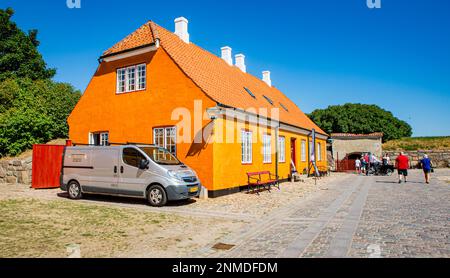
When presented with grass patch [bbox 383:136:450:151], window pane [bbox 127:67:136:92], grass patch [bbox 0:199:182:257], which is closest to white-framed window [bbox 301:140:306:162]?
window pane [bbox 127:67:136:92]

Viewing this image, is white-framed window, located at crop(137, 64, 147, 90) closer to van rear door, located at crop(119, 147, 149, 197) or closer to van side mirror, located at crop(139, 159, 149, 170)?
van rear door, located at crop(119, 147, 149, 197)

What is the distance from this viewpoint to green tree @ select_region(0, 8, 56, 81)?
119ft

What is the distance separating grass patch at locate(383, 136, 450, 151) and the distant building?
740cm

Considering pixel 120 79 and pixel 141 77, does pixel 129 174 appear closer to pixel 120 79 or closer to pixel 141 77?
pixel 141 77

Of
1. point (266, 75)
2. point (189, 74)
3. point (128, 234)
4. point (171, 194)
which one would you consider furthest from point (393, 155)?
point (128, 234)

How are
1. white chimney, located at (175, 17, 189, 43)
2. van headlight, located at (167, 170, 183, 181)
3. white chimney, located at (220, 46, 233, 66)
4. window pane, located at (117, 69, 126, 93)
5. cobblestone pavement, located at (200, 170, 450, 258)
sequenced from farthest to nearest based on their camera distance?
1. white chimney, located at (220, 46, 233, 66)
2. white chimney, located at (175, 17, 189, 43)
3. window pane, located at (117, 69, 126, 93)
4. van headlight, located at (167, 170, 183, 181)
5. cobblestone pavement, located at (200, 170, 450, 258)

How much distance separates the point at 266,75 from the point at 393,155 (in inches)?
802

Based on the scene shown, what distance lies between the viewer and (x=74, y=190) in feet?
39.2

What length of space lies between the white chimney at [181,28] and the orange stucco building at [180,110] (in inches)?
2.1

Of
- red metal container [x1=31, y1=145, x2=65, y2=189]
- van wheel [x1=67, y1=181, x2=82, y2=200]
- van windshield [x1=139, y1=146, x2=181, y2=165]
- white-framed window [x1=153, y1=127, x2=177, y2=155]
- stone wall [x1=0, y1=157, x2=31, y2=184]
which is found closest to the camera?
van windshield [x1=139, y1=146, x2=181, y2=165]

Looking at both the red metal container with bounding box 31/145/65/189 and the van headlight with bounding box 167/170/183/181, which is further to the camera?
the red metal container with bounding box 31/145/65/189

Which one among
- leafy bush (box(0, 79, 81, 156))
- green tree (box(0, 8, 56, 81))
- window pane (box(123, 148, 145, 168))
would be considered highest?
green tree (box(0, 8, 56, 81))

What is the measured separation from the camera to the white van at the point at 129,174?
10.2 metres
